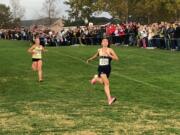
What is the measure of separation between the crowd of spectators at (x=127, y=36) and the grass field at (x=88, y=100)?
6387 mm

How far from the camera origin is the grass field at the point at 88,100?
1230cm

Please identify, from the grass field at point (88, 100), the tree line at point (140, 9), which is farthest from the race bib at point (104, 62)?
the tree line at point (140, 9)

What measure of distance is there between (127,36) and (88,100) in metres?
27.2

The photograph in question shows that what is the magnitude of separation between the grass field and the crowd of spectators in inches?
251

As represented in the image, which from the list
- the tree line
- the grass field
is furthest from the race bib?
the tree line

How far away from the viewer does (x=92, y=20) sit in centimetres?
9425

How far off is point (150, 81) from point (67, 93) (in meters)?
4.50

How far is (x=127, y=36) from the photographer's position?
143ft

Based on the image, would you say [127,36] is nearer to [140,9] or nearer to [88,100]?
[140,9]

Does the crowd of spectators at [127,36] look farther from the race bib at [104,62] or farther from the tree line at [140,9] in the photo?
the race bib at [104,62]

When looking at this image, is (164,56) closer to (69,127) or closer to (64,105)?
(64,105)

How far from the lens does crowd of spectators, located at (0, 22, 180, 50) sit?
36.4 m

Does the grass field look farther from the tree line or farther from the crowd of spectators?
the tree line

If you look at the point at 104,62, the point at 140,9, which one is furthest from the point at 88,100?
the point at 140,9
